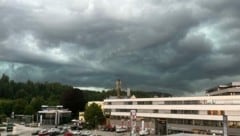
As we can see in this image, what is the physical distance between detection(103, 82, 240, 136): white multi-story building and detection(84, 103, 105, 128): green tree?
979cm

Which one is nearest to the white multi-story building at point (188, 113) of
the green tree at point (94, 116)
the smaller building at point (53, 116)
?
the green tree at point (94, 116)

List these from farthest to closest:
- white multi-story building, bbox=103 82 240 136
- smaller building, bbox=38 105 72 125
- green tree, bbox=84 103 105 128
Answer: smaller building, bbox=38 105 72 125 < green tree, bbox=84 103 105 128 < white multi-story building, bbox=103 82 240 136

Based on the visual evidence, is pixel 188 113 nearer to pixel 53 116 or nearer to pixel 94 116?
pixel 94 116

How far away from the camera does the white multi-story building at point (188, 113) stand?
97062 mm

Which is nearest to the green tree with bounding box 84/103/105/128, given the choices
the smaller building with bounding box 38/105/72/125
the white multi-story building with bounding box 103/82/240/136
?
the white multi-story building with bounding box 103/82/240/136

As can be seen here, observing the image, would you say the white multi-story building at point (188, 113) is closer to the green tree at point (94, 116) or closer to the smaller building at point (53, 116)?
the green tree at point (94, 116)

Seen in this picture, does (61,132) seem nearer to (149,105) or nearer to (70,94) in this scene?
(149,105)

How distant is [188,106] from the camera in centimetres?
11094

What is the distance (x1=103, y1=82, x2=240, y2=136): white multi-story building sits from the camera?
97.1 m

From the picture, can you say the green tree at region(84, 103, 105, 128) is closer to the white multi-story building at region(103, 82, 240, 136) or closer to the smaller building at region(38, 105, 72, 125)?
the white multi-story building at region(103, 82, 240, 136)

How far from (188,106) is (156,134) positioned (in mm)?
15774

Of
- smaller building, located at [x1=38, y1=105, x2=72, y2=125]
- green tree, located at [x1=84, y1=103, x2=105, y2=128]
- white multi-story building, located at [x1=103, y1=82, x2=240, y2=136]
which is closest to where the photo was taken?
white multi-story building, located at [x1=103, y1=82, x2=240, y2=136]

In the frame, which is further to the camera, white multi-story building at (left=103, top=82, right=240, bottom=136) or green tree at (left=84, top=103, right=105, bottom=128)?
green tree at (left=84, top=103, right=105, bottom=128)

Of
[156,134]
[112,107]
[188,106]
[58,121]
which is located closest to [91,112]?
[112,107]
